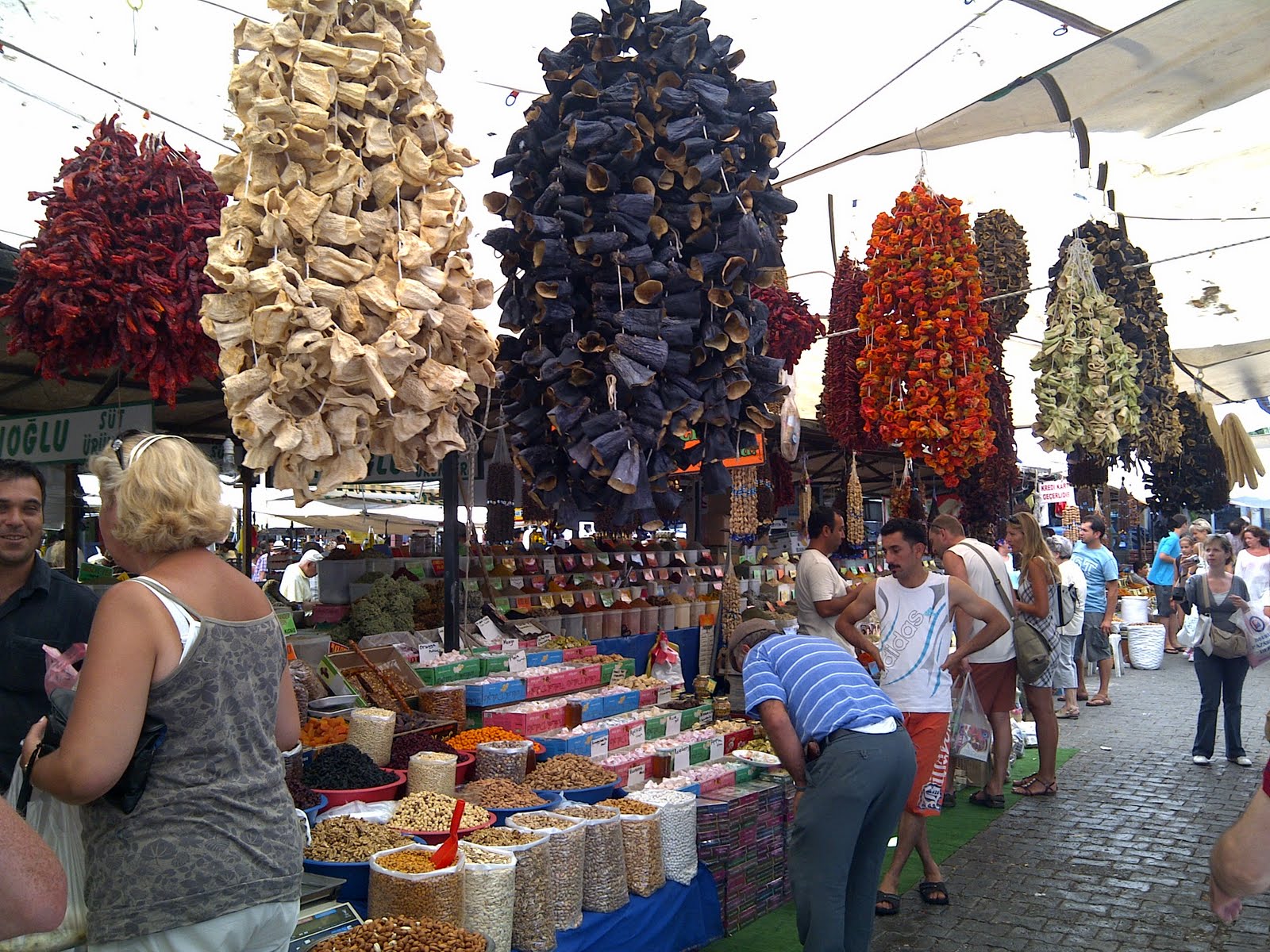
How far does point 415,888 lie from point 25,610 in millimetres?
1156

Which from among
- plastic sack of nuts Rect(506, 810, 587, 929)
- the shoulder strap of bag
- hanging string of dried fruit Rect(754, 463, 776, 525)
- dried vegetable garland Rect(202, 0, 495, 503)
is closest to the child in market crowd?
dried vegetable garland Rect(202, 0, 495, 503)

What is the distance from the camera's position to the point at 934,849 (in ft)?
15.3

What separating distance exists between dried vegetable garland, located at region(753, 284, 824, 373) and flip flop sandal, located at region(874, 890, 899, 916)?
86.0 inches

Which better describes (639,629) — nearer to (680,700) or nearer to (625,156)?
(680,700)

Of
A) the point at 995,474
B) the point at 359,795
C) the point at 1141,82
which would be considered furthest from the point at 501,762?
the point at 1141,82

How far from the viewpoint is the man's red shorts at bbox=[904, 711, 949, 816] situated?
3.80 m

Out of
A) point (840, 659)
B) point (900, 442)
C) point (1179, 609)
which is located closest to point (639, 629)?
point (900, 442)

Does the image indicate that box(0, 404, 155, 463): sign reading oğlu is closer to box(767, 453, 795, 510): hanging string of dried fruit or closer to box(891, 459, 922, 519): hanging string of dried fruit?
box(767, 453, 795, 510): hanging string of dried fruit

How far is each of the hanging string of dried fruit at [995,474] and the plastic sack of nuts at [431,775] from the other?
10.9ft

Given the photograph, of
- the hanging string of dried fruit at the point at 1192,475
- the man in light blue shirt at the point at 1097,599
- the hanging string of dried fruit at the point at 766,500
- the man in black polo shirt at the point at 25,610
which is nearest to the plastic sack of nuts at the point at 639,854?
the man in black polo shirt at the point at 25,610

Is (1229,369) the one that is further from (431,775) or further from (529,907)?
(529,907)

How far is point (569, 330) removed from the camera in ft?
8.21

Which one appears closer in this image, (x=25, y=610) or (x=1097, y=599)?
(x=25, y=610)

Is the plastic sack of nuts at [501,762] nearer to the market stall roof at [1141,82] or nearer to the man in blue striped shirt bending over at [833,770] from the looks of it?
the man in blue striped shirt bending over at [833,770]
